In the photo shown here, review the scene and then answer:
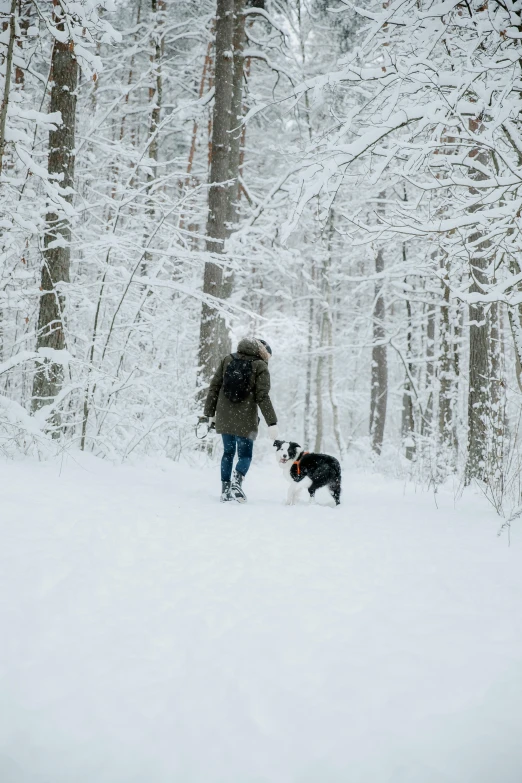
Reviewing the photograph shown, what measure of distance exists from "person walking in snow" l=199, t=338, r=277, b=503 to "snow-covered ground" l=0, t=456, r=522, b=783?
73.3 inches

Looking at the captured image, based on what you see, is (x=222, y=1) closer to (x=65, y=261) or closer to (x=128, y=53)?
(x=128, y=53)

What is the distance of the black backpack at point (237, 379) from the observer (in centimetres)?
553

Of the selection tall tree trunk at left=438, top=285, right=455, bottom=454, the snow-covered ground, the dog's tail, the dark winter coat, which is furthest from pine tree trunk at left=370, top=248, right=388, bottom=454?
the snow-covered ground

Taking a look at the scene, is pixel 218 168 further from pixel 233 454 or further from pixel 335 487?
pixel 335 487

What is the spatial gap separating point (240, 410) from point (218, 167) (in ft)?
19.5

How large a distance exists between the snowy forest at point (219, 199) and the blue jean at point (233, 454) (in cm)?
162

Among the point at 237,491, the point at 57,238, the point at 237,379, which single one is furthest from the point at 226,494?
the point at 57,238

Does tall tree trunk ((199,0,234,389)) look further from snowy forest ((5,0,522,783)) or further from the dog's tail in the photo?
the dog's tail

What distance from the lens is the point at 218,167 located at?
9133mm

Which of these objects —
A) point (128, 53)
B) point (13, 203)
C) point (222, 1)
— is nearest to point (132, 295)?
point (13, 203)

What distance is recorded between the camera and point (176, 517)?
422 cm

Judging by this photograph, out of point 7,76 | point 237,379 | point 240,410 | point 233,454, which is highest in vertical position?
point 7,76

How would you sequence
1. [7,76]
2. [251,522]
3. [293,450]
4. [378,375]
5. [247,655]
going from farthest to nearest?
[378,375] → [293,450] → [251,522] → [7,76] → [247,655]

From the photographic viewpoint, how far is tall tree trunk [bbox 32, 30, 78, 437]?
5645 millimetres
